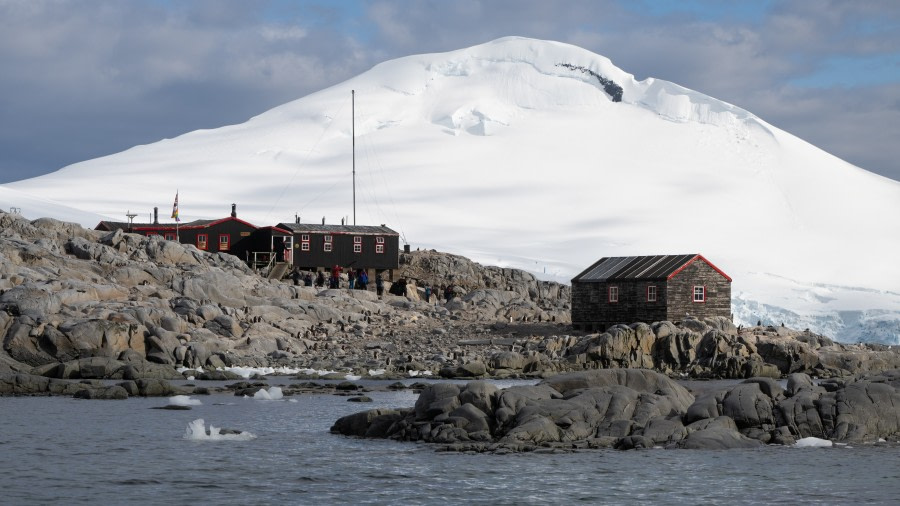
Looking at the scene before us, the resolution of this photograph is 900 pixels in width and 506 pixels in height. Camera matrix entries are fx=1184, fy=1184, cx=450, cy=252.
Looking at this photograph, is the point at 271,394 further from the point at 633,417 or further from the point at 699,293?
the point at 699,293

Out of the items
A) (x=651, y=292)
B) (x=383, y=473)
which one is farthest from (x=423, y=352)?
(x=383, y=473)

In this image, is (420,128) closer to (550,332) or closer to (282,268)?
(282,268)

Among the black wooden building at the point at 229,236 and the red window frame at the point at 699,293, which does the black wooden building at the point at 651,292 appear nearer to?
the red window frame at the point at 699,293

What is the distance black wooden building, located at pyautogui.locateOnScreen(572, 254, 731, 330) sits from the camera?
5916 cm

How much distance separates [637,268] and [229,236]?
2871 cm

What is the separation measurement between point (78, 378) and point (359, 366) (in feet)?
39.4

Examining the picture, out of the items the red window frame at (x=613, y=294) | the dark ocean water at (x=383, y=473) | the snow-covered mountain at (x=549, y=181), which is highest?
the snow-covered mountain at (x=549, y=181)

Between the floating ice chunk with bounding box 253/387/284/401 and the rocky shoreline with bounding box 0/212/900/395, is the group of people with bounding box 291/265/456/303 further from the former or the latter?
the floating ice chunk with bounding box 253/387/284/401

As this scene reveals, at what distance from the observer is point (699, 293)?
5981cm

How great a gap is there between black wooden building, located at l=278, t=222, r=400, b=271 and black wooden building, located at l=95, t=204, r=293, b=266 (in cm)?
102

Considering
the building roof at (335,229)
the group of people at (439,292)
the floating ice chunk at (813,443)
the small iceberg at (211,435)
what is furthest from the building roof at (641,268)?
the small iceberg at (211,435)

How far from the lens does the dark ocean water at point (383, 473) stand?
21.6 m

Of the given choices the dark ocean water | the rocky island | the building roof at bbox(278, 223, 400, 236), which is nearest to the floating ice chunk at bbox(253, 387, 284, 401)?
the rocky island

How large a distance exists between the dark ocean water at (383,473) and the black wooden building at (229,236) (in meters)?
45.5
